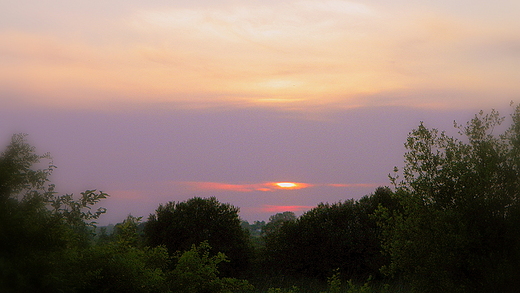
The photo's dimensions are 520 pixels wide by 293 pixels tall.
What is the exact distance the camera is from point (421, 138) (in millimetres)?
20812

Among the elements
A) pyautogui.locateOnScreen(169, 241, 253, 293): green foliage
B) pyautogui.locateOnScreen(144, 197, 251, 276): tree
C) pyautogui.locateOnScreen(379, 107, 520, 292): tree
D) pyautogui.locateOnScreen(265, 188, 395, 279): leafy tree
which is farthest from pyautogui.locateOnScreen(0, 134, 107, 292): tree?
pyautogui.locateOnScreen(265, 188, 395, 279): leafy tree

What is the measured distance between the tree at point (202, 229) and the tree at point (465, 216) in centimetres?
1693

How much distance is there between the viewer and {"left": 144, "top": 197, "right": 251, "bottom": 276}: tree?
117 ft

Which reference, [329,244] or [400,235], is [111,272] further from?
[329,244]

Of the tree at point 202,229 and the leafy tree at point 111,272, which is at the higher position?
the leafy tree at point 111,272

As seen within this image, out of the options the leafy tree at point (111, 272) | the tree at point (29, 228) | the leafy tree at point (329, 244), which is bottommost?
the leafy tree at point (329, 244)

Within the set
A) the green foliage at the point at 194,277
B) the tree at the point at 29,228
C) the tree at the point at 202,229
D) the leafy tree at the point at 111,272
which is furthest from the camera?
the tree at the point at 202,229

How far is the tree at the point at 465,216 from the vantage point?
1853cm

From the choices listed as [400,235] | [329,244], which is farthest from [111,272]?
[329,244]

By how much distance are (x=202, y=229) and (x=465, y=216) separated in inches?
800

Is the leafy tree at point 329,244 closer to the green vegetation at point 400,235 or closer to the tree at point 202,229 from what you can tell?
the tree at point 202,229

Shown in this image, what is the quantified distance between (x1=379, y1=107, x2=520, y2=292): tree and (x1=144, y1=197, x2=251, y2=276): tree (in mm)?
16932

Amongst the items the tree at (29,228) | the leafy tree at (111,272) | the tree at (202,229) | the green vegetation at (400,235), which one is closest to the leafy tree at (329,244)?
the tree at (202,229)

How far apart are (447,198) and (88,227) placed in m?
12.6
